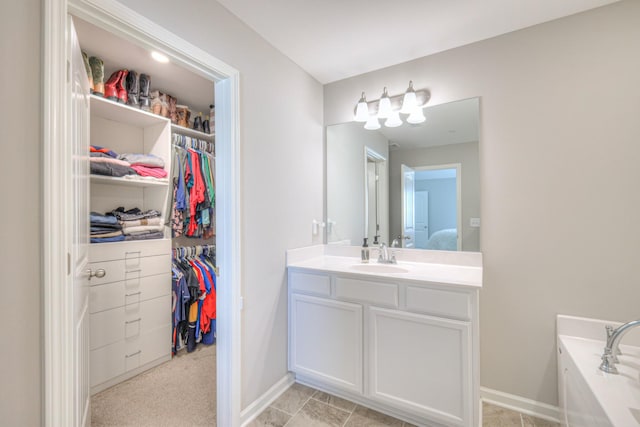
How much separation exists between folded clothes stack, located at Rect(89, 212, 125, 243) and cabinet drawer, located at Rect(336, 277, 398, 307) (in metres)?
1.70

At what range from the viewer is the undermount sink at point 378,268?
2076 millimetres

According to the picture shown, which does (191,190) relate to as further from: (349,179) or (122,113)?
(349,179)

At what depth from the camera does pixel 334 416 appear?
70.7 inches

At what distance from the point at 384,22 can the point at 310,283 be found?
1771 mm

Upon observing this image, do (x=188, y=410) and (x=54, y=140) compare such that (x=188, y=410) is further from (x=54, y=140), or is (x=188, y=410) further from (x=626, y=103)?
(x=626, y=103)

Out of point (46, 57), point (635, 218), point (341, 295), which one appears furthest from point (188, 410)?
point (635, 218)

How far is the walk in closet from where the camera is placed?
6.78ft

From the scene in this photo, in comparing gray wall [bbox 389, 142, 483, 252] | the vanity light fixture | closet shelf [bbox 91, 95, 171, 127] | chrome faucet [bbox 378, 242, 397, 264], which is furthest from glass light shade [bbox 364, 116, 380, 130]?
closet shelf [bbox 91, 95, 171, 127]

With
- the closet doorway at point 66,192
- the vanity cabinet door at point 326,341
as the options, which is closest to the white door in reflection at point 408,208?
the vanity cabinet door at point 326,341

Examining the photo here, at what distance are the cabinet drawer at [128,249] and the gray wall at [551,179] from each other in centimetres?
253

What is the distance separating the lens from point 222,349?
67.0 inches

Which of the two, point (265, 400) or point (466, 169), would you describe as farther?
point (466, 169)

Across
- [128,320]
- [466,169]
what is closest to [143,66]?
[128,320]

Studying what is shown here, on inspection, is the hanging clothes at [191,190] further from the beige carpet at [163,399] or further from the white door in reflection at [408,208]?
the white door in reflection at [408,208]
